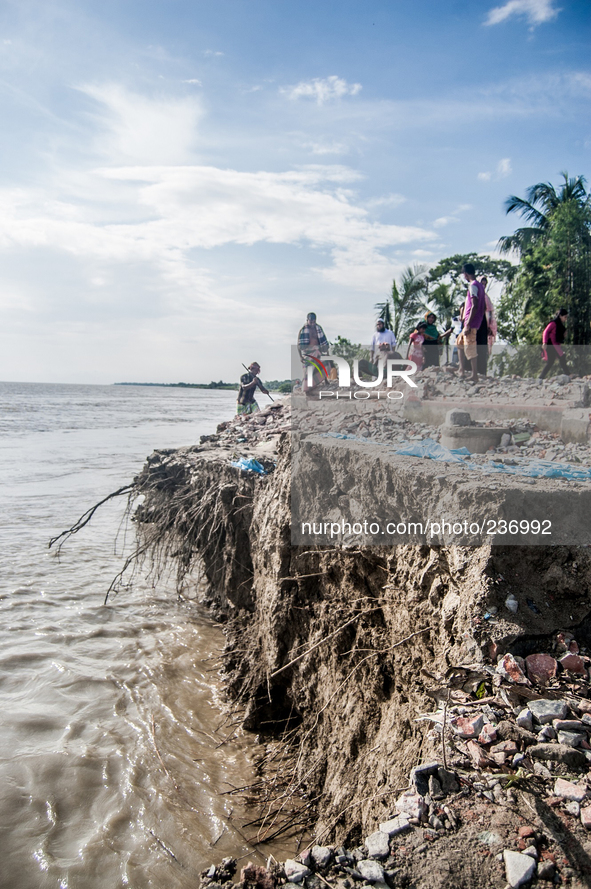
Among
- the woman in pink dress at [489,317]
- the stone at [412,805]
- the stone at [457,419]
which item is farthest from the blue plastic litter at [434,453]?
the woman in pink dress at [489,317]

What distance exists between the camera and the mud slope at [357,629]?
2.70m

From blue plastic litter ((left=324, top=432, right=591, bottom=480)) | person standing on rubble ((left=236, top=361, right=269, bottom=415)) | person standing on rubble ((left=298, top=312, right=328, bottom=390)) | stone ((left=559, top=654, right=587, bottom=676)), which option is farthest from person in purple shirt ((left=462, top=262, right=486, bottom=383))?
stone ((left=559, top=654, right=587, bottom=676))

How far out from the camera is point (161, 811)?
3816 mm

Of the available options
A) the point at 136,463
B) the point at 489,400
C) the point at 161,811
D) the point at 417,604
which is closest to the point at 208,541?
the point at 161,811

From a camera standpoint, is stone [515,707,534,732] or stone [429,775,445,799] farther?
stone [515,707,534,732]

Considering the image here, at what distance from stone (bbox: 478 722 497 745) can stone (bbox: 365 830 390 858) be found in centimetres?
56

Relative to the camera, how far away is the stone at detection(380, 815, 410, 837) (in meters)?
2.00

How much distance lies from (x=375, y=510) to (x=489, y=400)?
3.81 m

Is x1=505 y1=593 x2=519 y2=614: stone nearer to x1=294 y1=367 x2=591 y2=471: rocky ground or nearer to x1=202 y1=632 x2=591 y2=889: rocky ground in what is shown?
x1=202 y1=632 x2=591 y2=889: rocky ground

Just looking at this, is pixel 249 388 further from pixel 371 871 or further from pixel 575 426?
pixel 371 871

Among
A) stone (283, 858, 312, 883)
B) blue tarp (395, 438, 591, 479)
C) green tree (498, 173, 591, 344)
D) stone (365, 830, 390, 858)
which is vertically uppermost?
green tree (498, 173, 591, 344)

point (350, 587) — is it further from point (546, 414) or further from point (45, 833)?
point (546, 414)

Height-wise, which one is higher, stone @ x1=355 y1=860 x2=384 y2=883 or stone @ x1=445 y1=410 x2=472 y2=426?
stone @ x1=445 y1=410 x2=472 y2=426

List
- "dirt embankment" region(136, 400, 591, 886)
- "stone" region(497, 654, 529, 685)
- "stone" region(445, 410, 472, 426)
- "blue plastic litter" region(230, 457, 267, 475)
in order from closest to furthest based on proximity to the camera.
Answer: "stone" region(497, 654, 529, 685)
"dirt embankment" region(136, 400, 591, 886)
"stone" region(445, 410, 472, 426)
"blue plastic litter" region(230, 457, 267, 475)
